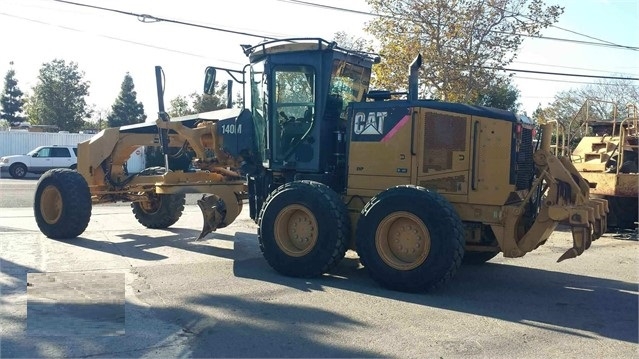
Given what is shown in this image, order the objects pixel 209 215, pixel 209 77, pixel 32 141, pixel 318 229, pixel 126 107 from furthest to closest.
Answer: pixel 126 107, pixel 32 141, pixel 209 215, pixel 209 77, pixel 318 229

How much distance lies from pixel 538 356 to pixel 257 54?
19.1ft

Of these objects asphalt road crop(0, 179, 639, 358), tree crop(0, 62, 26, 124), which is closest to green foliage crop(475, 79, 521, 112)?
asphalt road crop(0, 179, 639, 358)

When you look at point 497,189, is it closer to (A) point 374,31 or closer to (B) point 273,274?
(B) point 273,274

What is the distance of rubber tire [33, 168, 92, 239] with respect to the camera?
10.6m

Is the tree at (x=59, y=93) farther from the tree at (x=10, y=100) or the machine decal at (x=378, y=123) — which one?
the machine decal at (x=378, y=123)

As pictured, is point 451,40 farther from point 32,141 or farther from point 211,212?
point 32,141

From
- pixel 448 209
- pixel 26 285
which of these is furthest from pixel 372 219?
pixel 26 285

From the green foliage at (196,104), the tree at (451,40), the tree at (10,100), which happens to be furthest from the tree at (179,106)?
the tree at (451,40)

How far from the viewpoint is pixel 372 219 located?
298 inches

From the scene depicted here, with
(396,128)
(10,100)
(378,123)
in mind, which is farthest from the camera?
(10,100)

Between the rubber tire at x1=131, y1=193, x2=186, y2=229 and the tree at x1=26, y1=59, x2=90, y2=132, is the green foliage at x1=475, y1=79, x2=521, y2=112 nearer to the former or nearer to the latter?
the rubber tire at x1=131, y1=193, x2=186, y2=229

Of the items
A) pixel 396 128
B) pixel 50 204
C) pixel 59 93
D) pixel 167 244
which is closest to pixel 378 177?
pixel 396 128

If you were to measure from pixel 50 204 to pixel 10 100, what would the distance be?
61694 millimetres

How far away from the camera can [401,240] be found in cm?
755
